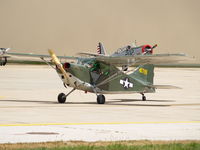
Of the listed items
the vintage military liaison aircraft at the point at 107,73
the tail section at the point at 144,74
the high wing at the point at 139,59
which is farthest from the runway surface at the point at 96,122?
the tail section at the point at 144,74

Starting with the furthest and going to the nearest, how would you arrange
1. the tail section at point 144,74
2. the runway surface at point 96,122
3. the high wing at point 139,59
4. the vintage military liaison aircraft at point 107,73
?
the tail section at point 144,74 → the high wing at point 139,59 → the vintage military liaison aircraft at point 107,73 → the runway surface at point 96,122

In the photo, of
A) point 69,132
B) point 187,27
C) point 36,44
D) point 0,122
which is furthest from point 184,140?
point 187,27

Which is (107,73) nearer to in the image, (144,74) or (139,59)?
(139,59)

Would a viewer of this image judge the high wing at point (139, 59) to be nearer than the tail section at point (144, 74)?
Yes

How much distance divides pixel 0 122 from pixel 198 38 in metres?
145

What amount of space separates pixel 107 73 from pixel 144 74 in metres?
1.89

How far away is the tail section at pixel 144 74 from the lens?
25.6 metres

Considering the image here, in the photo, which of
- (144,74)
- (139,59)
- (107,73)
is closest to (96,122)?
(107,73)

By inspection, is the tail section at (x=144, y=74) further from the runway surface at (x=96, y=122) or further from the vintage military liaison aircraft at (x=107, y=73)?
the runway surface at (x=96, y=122)

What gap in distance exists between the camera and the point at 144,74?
25.8 meters

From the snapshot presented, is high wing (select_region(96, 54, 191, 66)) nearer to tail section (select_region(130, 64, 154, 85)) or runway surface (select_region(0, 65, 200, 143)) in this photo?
tail section (select_region(130, 64, 154, 85))

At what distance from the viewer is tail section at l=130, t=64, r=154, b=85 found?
25.6m

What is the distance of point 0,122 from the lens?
1567cm

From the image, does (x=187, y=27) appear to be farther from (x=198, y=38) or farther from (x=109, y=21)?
(x=109, y=21)
